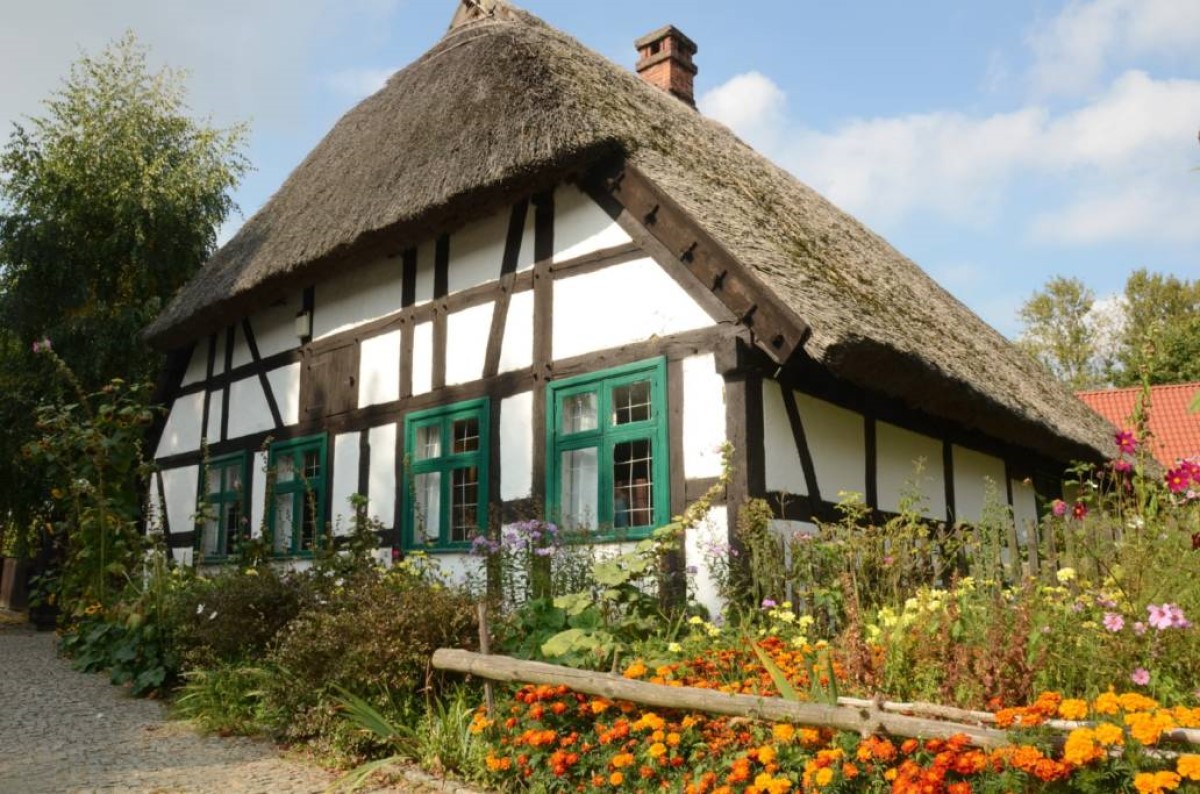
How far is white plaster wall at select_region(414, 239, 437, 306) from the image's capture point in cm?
900

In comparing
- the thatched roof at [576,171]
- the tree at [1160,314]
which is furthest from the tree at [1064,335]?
the thatched roof at [576,171]

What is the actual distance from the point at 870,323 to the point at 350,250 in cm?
462

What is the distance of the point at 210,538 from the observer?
38.5 feet

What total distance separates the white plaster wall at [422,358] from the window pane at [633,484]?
2309mm

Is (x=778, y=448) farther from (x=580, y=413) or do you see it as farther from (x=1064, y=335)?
(x=1064, y=335)

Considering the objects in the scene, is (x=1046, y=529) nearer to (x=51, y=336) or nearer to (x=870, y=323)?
(x=870, y=323)

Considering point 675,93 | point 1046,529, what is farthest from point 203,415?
point 1046,529

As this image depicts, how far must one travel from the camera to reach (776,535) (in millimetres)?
6312

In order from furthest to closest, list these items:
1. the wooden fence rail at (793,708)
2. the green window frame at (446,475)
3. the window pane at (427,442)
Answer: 1. the window pane at (427,442)
2. the green window frame at (446,475)
3. the wooden fence rail at (793,708)

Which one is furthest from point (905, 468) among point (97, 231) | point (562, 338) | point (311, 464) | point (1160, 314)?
point (1160, 314)

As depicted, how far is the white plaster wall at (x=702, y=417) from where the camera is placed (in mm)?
6609

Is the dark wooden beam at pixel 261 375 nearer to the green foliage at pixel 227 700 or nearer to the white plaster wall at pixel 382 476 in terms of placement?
the white plaster wall at pixel 382 476

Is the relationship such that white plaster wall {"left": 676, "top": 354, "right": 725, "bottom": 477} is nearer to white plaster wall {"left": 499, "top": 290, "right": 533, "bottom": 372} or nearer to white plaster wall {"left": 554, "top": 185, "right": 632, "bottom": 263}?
white plaster wall {"left": 554, "top": 185, "right": 632, "bottom": 263}

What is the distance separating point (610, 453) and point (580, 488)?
43 cm
